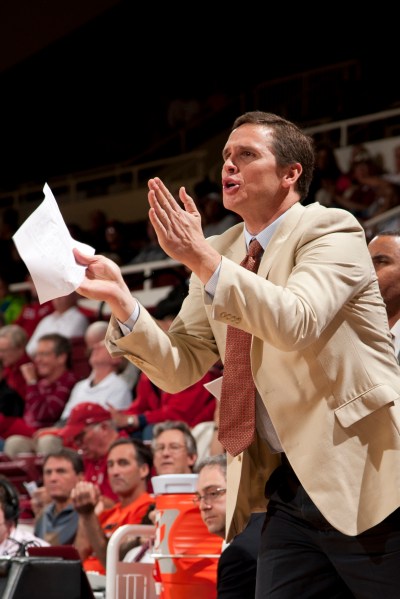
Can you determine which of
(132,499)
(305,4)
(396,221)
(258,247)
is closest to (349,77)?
(305,4)

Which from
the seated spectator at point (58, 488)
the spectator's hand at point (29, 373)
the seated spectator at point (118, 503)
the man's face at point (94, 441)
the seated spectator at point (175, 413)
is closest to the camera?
the seated spectator at point (118, 503)

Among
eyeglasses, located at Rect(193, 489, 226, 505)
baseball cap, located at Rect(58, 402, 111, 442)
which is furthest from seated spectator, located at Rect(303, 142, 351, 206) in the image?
eyeglasses, located at Rect(193, 489, 226, 505)

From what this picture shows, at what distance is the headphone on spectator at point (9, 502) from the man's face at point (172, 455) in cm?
76

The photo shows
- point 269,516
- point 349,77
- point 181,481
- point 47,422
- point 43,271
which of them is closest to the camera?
point 43,271

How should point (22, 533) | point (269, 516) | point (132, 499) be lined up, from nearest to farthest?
point (269, 516) < point (22, 533) < point (132, 499)

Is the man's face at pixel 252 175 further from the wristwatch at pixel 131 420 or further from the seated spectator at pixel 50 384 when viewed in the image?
the seated spectator at pixel 50 384

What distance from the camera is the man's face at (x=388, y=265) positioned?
3.39m

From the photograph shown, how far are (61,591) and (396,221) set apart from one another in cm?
522

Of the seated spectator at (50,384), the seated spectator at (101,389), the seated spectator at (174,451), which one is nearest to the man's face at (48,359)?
the seated spectator at (50,384)

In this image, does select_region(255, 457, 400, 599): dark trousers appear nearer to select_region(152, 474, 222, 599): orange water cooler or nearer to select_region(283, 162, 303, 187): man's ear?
select_region(283, 162, 303, 187): man's ear

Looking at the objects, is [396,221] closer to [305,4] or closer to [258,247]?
[258,247]

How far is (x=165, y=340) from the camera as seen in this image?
2.46 meters

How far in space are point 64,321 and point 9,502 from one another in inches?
176

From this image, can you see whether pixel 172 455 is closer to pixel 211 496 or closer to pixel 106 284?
pixel 211 496
